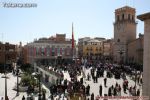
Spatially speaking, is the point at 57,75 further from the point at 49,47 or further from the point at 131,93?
the point at 49,47

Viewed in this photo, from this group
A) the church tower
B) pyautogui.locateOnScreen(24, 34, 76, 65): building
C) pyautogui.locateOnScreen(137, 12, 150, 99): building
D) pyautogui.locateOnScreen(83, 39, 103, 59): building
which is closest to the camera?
pyautogui.locateOnScreen(137, 12, 150, 99): building

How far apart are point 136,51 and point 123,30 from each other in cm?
564

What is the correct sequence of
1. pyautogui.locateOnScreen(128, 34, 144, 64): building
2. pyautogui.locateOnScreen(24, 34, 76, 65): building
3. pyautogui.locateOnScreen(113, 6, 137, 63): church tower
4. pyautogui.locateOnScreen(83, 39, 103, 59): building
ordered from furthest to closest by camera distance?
1. pyautogui.locateOnScreen(83, 39, 103, 59): building
2. pyautogui.locateOnScreen(24, 34, 76, 65): building
3. pyautogui.locateOnScreen(113, 6, 137, 63): church tower
4. pyautogui.locateOnScreen(128, 34, 144, 64): building

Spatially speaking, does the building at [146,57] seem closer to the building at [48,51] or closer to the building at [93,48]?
the building at [48,51]

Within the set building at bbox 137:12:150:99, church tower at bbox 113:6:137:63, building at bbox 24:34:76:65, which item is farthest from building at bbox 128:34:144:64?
building at bbox 137:12:150:99

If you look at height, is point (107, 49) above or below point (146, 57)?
above

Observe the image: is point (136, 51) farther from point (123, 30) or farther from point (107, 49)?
point (107, 49)

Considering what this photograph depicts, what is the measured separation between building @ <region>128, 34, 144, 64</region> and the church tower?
143 centimetres

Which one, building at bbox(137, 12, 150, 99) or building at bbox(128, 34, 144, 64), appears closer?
building at bbox(137, 12, 150, 99)

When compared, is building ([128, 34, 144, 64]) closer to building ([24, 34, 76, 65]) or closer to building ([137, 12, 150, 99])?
building ([24, 34, 76, 65])

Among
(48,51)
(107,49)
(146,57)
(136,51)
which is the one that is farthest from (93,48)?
(146,57)

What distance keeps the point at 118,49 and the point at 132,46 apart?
14.0ft

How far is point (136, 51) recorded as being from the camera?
5528cm

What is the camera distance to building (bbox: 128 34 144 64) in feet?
178
